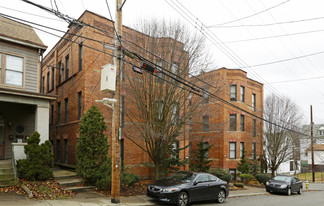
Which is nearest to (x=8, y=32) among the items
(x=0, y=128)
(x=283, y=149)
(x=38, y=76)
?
(x=38, y=76)

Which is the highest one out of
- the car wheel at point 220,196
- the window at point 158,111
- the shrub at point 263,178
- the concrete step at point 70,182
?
the window at point 158,111

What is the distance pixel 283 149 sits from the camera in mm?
25656

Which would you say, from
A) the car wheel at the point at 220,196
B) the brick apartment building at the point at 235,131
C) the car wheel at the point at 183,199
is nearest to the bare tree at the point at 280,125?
the brick apartment building at the point at 235,131

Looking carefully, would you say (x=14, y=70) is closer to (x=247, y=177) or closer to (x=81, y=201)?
(x=81, y=201)

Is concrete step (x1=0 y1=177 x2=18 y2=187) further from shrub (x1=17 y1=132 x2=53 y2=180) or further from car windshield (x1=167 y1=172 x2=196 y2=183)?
car windshield (x1=167 y1=172 x2=196 y2=183)

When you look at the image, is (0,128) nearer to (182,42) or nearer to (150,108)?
(150,108)

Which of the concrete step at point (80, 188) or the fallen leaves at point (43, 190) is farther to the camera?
the concrete step at point (80, 188)

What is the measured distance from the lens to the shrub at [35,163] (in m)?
12.8

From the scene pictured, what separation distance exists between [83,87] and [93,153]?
5191 mm

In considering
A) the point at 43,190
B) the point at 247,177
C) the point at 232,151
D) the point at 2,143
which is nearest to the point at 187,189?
the point at 43,190

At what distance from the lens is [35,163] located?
510 inches

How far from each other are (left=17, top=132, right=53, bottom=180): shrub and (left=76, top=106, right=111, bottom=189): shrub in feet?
5.00

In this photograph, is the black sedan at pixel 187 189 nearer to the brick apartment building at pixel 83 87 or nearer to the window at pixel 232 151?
the brick apartment building at pixel 83 87

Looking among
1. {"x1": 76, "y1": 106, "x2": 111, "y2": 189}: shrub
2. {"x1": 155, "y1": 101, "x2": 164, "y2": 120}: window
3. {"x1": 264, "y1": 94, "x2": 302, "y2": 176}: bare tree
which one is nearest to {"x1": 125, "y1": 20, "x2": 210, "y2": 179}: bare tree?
{"x1": 155, "y1": 101, "x2": 164, "y2": 120}: window
